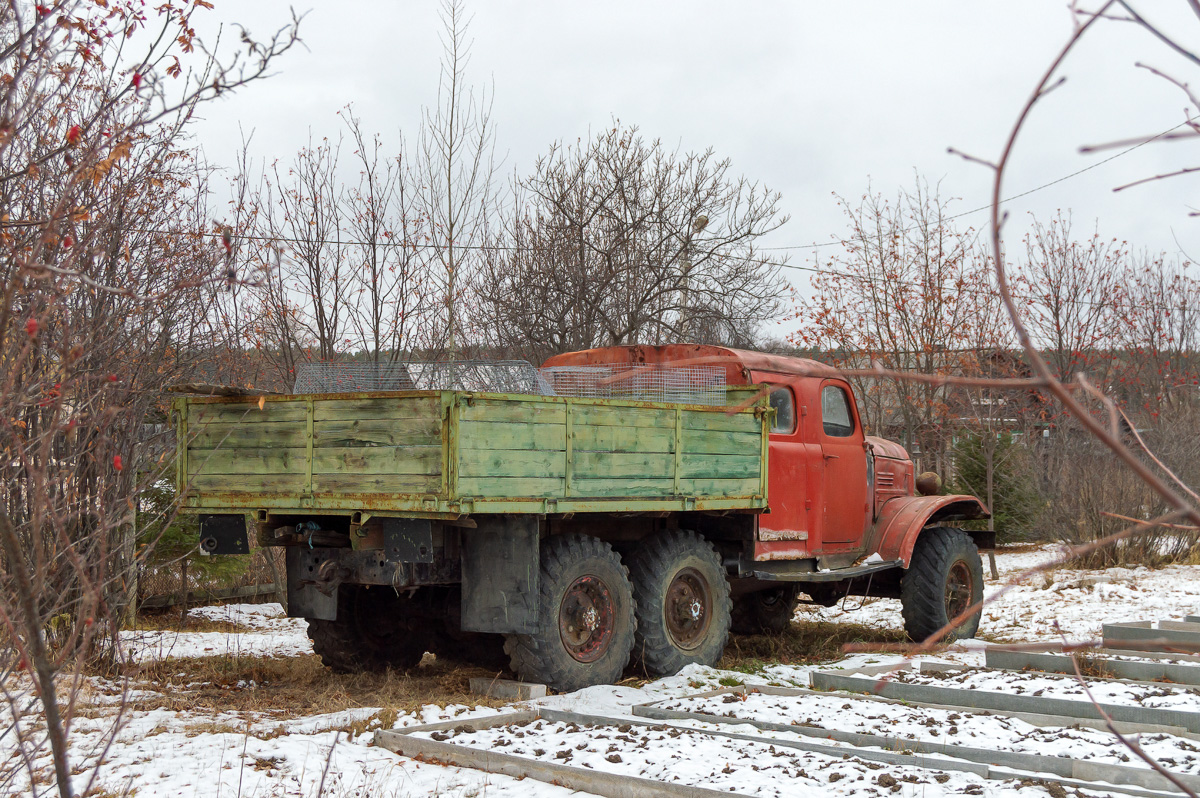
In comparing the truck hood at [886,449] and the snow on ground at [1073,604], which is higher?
the truck hood at [886,449]

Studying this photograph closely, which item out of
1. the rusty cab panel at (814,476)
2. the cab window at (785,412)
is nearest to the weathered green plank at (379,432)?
the rusty cab panel at (814,476)

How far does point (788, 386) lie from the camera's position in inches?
366

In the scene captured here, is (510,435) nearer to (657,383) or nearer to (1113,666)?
(657,383)

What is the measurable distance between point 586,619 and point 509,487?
1.35 meters

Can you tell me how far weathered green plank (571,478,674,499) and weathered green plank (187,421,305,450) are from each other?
5.94ft

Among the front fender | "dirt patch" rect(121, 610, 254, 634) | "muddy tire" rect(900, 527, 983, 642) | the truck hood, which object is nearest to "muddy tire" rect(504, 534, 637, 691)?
the front fender

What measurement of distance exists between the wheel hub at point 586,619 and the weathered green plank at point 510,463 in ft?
3.06

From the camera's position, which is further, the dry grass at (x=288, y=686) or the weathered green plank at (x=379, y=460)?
the dry grass at (x=288, y=686)

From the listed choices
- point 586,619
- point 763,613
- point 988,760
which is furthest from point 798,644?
point 988,760

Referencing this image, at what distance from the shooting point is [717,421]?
816 cm

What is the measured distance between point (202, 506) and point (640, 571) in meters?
3.09

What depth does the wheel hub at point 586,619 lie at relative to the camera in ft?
24.5

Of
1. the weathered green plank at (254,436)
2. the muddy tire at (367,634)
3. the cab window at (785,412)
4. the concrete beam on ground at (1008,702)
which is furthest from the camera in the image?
the cab window at (785,412)

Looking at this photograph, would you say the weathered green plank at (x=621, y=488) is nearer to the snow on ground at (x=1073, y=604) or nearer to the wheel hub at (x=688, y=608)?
the wheel hub at (x=688, y=608)
